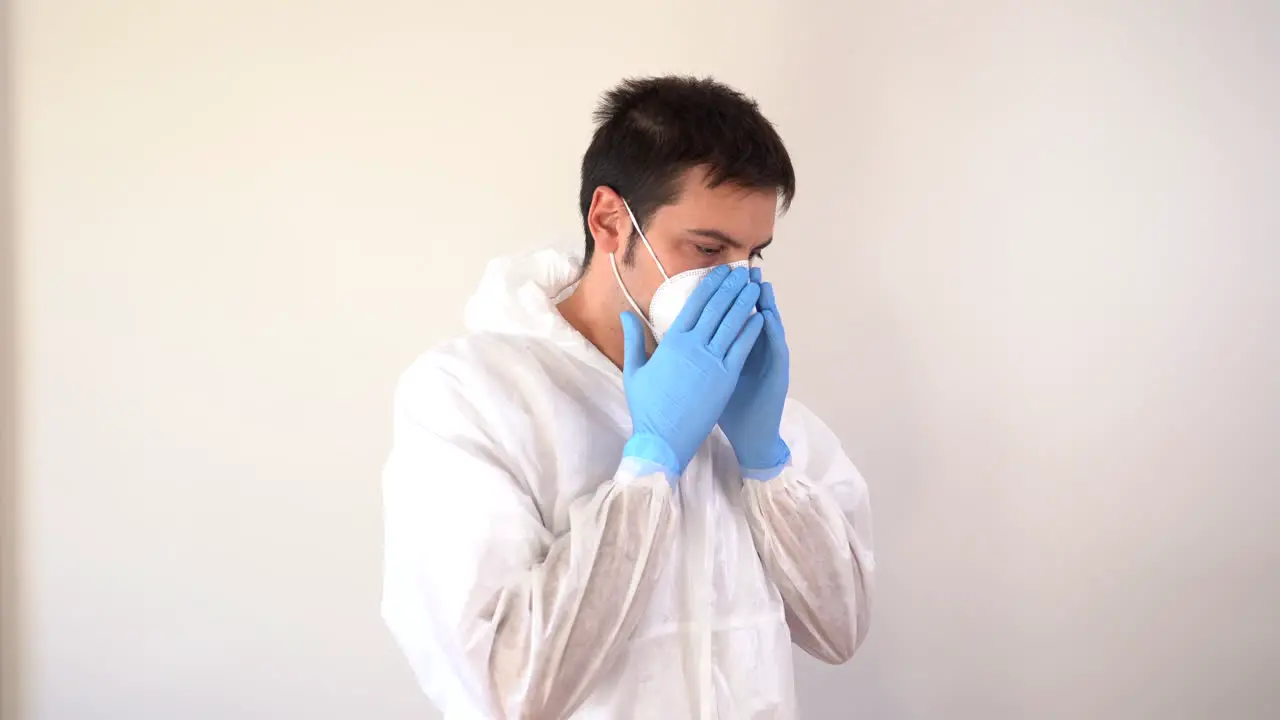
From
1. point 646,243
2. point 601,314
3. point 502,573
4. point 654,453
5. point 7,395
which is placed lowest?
point 7,395

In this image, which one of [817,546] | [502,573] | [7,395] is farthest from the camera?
[7,395]

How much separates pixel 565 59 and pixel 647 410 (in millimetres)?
797

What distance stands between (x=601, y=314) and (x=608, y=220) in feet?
0.40

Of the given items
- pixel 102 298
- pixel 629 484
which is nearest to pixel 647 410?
pixel 629 484

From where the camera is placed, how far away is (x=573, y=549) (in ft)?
3.16

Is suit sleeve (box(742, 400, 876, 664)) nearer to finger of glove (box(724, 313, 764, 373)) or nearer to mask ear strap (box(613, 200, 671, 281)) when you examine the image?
finger of glove (box(724, 313, 764, 373))

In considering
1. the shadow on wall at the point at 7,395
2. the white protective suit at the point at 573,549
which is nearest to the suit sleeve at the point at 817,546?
the white protective suit at the point at 573,549

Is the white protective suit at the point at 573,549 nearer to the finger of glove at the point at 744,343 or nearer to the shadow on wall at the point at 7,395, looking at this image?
the finger of glove at the point at 744,343

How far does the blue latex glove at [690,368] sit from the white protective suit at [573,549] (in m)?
0.06

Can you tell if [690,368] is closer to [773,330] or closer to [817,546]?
[773,330]

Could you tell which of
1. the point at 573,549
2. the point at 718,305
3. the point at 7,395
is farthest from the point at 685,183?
the point at 7,395

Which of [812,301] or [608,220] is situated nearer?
[608,220]

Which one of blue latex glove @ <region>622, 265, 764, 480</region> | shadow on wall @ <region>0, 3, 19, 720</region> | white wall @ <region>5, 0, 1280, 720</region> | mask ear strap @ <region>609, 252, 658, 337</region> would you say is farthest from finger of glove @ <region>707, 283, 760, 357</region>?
shadow on wall @ <region>0, 3, 19, 720</region>

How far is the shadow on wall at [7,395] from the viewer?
1.55 meters
